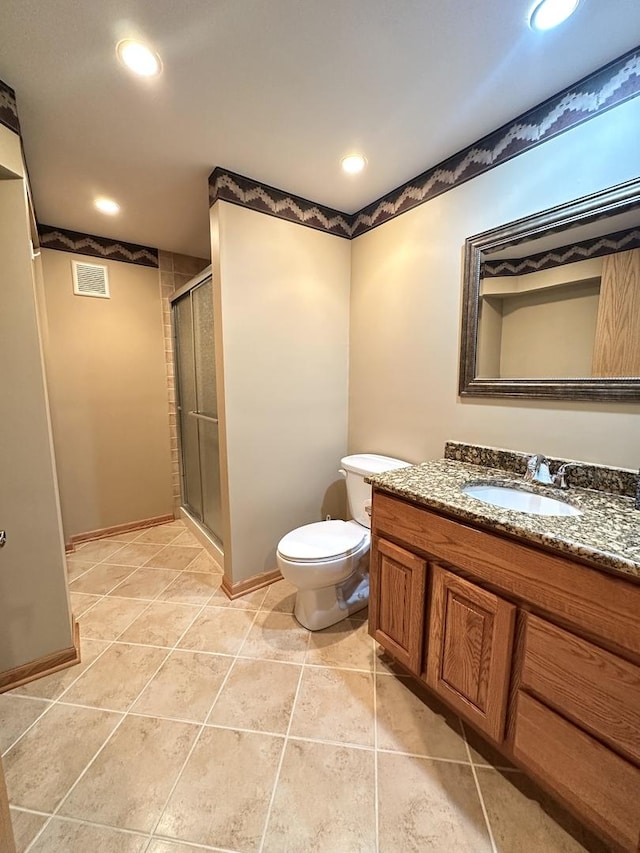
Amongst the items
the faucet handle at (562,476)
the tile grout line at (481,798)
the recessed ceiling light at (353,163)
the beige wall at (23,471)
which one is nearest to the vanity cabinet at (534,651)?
the tile grout line at (481,798)

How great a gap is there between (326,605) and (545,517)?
1184 millimetres

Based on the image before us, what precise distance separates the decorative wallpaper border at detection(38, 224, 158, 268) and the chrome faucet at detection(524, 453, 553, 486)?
3001 millimetres

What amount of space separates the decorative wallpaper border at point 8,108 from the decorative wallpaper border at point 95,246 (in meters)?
1.31

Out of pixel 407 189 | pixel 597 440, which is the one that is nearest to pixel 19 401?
pixel 407 189

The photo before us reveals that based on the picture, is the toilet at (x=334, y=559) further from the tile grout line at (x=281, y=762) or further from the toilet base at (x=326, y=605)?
the tile grout line at (x=281, y=762)

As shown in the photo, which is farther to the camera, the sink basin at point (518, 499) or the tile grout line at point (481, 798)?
the sink basin at point (518, 499)

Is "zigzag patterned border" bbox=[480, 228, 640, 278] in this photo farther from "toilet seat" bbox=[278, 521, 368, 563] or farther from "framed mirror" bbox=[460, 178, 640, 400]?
"toilet seat" bbox=[278, 521, 368, 563]

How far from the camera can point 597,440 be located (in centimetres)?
126

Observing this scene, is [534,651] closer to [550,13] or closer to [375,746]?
[375,746]

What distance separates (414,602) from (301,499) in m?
1.09

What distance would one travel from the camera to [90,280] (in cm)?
250

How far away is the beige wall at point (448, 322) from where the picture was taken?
121cm

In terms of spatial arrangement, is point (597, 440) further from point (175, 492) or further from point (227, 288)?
point (175, 492)

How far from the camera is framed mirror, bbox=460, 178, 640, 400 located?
1175mm
